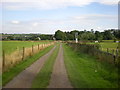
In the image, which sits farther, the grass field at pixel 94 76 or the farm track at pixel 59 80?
the grass field at pixel 94 76

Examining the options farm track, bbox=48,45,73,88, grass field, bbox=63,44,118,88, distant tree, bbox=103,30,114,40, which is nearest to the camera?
farm track, bbox=48,45,73,88

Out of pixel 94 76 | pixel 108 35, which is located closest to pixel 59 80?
pixel 94 76

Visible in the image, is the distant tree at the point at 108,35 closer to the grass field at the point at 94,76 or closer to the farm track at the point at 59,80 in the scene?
the grass field at the point at 94,76

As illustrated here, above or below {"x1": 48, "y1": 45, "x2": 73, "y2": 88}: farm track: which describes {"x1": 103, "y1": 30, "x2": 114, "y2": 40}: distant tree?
above

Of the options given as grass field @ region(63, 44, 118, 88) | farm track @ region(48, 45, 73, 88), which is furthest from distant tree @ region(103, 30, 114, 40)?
farm track @ region(48, 45, 73, 88)

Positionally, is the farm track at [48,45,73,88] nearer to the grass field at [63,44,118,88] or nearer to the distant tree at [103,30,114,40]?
the grass field at [63,44,118,88]

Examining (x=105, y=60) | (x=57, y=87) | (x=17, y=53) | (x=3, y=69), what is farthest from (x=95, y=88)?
(x=17, y=53)

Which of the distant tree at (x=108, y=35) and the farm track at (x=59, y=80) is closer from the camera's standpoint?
the farm track at (x=59, y=80)

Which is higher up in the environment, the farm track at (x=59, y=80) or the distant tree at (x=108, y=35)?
the distant tree at (x=108, y=35)

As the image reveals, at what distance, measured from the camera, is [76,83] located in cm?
951

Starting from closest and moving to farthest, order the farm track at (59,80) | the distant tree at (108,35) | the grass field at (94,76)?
the farm track at (59,80) < the grass field at (94,76) < the distant tree at (108,35)

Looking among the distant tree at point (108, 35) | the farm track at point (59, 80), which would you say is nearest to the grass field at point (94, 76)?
the farm track at point (59, 80)

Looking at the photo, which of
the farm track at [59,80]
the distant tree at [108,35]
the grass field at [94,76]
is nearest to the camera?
the farm track at [59,80]

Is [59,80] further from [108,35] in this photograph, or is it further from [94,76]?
[108,35]
